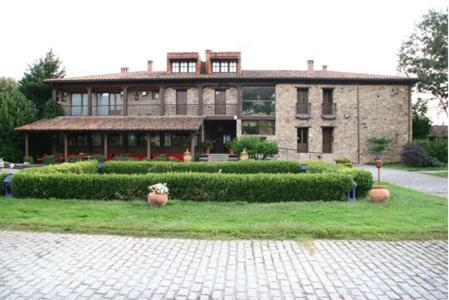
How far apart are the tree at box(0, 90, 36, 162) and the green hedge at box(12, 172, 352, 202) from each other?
17.0 m

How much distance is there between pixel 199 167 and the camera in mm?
13266

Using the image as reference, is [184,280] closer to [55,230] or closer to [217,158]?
[55,230]

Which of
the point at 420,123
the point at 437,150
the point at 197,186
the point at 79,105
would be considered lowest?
the point at 197,186

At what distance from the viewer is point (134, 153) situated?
2525cm

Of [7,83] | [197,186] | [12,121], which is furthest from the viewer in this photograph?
[7,83]

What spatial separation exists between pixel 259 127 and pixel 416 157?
38.7 ft

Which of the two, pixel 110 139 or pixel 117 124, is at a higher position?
pixel 117 124

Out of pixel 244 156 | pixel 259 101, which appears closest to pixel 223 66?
pixel 259 101

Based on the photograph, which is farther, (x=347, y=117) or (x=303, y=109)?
(x=303, y=109)

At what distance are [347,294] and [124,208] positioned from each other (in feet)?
19.8

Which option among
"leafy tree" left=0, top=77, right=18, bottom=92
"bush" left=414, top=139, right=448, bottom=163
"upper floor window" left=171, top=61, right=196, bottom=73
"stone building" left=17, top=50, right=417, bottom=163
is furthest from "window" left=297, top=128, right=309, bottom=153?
"leafy tree" left=0, top=77, right=18, bottom=92

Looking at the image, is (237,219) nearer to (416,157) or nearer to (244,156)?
(244,156)

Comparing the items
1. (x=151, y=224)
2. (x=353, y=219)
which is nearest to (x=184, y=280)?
(x=151, y=224)

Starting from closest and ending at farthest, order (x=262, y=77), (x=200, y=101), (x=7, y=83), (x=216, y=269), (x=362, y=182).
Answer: (x=216, y=269), (x=362, y=182), (x=262, y=77), (x=200, y=101), (x=7, y=83)
